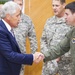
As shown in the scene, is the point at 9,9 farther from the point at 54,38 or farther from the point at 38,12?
the point at 38,12

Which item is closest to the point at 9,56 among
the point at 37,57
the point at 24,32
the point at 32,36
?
the point at 37,57

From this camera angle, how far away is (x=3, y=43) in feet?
8.46

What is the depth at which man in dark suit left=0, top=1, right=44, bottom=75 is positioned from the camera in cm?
259

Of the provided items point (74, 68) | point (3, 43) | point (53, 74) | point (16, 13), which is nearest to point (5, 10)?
point (16, 13)

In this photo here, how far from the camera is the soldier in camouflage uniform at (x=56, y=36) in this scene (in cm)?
363

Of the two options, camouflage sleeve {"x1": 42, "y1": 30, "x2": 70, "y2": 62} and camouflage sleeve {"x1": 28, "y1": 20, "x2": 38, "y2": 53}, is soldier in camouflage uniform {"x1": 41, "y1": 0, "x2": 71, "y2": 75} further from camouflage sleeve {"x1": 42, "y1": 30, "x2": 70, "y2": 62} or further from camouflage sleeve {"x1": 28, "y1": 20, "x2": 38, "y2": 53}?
camouflage sleeve {"x1": 42, "y1": 30, "x2": 70, "y2": 62}

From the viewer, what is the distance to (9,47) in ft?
8.54

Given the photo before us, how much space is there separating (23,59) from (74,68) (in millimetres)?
607

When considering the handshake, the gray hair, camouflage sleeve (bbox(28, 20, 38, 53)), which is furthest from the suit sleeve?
camouflage sleeve (bbox(28, 20, 38, 53))

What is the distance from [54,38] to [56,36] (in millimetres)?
46

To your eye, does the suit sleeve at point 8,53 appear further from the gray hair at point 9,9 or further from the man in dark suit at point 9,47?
the gray hair at point 9,9

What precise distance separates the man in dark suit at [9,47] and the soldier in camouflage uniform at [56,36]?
39.3 inches

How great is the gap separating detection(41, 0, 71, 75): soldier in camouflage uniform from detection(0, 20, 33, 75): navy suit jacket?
1.09 meters

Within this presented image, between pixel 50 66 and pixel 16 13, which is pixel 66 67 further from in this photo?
pixel 16 13
